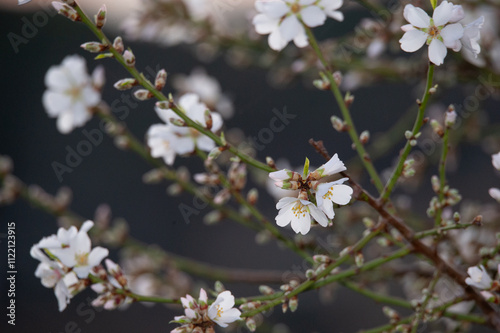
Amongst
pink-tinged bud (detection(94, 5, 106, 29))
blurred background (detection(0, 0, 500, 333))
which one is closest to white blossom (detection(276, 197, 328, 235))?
pink-tinged bud (detection(94, 5, 106, 29))

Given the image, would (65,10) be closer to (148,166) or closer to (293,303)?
(293,303)

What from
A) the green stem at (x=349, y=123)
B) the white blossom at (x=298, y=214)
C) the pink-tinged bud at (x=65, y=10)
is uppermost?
the green stem at (x=349, y=123)

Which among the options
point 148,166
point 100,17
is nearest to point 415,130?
point 100,17

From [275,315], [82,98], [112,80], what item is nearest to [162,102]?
[82,98]

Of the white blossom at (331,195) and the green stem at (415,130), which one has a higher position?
the green stem at (415,130)

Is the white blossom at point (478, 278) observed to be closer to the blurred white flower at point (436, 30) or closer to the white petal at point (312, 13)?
the blurred white flower at point (436, 30)

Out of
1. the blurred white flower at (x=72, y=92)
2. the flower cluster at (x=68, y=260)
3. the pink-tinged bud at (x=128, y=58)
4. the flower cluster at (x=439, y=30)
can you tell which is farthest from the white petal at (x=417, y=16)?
the blurred white flower at (x=72, y=92)

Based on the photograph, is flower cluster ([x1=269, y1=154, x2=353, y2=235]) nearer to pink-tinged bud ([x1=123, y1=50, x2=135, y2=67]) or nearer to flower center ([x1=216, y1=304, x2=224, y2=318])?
flower center ([x1=216, y1=304, x2=224, y2=318])

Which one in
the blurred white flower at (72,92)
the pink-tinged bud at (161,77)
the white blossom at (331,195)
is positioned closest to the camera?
the white blossom at (331,195)

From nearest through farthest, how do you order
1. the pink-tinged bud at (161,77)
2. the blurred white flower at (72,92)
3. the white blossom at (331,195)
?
the white blossom at (331,195), the pink-tinged bud at (161,77), the blurred white flower at (72,92)
